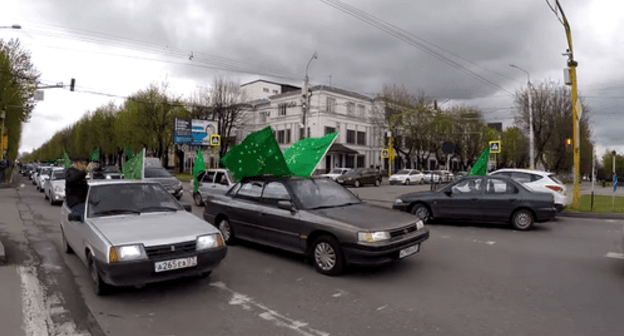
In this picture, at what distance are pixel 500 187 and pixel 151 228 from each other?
362 inches

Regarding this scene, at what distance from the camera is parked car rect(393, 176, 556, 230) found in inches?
400

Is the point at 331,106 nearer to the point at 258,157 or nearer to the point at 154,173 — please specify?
the point at 154,173

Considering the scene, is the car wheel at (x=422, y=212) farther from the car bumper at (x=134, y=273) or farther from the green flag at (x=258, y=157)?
the car bumper at (x=134, y=273)

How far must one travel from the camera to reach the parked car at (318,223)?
5.56m

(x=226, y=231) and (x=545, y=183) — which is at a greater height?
(x=545, y=183)

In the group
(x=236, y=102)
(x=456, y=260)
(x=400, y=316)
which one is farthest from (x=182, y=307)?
(x=236, y=102)

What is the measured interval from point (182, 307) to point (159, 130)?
A: 45.5 meters

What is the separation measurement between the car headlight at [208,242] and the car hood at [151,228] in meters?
0.07

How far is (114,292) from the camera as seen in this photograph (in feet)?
16.5

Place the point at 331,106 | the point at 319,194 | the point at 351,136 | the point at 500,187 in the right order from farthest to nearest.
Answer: the point at 351,136, the point at 331,106, the point at 500,187, the point at 319,194

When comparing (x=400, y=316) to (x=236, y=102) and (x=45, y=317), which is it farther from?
(x=236, y=102)

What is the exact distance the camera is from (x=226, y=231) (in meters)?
7.99

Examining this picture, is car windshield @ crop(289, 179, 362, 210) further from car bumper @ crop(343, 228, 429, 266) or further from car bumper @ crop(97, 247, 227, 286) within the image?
car bumper @ crop(97, 247, 227, 286)

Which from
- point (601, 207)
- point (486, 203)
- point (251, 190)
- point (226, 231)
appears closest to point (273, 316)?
point (251, 190)
